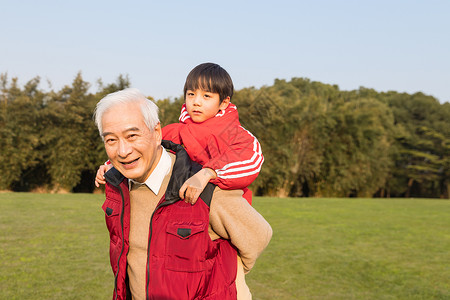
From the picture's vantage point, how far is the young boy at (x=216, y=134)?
1851 millimetres

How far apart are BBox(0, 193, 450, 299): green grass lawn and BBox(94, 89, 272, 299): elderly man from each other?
350 cm

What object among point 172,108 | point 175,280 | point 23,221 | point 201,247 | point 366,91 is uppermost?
point 366,91

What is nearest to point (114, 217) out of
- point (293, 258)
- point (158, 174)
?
point (158, 174)

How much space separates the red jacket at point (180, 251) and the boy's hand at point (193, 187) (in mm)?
42

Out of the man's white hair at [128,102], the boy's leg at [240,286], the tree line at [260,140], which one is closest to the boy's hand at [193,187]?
the man's white hair at [128,102]

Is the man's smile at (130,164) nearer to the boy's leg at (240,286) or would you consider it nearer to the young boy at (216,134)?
the young boy at (216,134)

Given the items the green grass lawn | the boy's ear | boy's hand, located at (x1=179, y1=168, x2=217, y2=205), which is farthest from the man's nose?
the green grass lawn

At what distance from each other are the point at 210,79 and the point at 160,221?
85cm

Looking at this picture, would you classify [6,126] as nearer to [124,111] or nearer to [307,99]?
[307,99]

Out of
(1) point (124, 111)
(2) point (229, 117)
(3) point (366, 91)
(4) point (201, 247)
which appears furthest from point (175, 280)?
(3) point (366, 91)

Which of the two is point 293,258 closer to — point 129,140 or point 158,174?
point 158,174

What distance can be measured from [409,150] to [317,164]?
1217 centimetres

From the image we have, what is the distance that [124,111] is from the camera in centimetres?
171

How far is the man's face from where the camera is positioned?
1.70 metres
